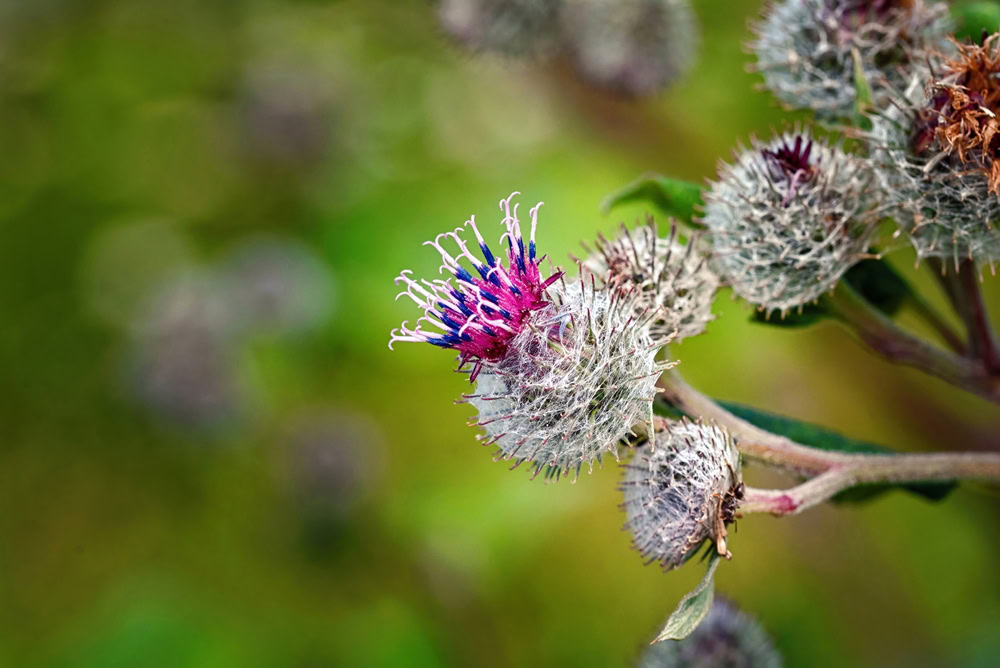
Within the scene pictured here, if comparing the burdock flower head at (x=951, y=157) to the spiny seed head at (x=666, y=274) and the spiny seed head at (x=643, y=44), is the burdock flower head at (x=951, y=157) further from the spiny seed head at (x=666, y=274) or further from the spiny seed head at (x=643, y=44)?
the spiny seed head at (x=643, y=44)

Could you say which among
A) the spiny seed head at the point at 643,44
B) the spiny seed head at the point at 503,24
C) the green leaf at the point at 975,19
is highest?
the spiny seed head at the point at 503,24

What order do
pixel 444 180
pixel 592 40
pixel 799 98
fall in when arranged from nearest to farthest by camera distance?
1. pixel 799 98
2. pixel 592 40
3. pixel 444 180

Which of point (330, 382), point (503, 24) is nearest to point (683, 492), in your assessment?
point (503, 24)

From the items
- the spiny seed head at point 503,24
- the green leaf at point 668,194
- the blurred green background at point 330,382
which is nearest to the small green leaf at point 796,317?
the green leaf at point 668,194

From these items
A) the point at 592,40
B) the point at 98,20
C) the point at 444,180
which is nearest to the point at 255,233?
the point at 444,180

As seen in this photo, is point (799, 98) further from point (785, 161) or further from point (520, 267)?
point (520, 267)

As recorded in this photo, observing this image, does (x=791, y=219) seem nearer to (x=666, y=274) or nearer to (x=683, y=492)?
(x=666, y=274)
